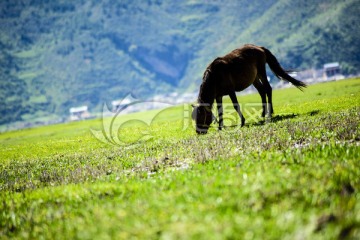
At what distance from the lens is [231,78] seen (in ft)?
60.9

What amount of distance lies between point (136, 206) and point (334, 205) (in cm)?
334

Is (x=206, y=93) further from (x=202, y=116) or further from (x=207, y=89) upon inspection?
(x=202, y=116)

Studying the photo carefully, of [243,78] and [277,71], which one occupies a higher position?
[277,71]

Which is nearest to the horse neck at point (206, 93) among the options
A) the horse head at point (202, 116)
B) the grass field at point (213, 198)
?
the horse head at point (202, 116)

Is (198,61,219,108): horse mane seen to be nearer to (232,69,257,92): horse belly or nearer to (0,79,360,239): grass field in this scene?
(232,69,257,92): horse belly

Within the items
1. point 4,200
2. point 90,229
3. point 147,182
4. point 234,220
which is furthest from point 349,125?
point 4,200

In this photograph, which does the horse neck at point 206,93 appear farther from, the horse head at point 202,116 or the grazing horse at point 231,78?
the horse head at point 202,116

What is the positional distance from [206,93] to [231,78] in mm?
1838

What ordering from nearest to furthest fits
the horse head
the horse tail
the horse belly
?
the horse head → the horse belly → the horse tail

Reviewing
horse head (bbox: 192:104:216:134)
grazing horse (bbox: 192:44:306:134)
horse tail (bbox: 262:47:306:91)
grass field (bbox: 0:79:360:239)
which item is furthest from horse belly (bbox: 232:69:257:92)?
grass field (bbox: 0:79:360:239)

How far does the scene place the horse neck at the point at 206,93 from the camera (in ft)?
57.4

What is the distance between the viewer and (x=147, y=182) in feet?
28.6

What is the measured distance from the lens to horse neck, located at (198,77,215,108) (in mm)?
17500

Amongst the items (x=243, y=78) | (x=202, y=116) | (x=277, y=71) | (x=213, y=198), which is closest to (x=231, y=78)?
(x=243, y=78)
